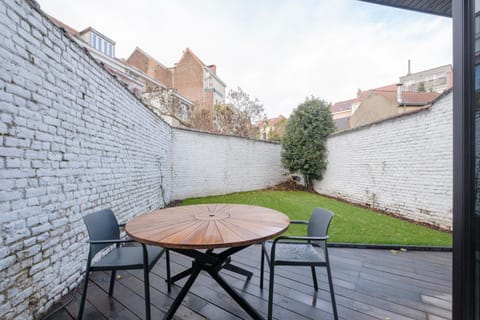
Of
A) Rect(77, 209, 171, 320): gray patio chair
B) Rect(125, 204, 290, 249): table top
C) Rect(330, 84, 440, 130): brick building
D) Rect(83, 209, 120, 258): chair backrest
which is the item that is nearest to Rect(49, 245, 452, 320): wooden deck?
Rect(77, 209, 171, 320): gray patio chair

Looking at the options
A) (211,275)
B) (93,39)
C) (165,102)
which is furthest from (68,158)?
(93,39)

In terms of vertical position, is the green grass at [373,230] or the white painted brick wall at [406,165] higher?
the white painted brick wall at [406,165]

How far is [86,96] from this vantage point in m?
2.28

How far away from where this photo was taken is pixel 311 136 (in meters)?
8.38

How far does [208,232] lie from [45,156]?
1.52 metres

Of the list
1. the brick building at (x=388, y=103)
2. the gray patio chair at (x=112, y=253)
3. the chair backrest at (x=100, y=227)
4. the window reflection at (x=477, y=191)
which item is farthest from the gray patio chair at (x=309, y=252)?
the brick building at (x=388, y=103)

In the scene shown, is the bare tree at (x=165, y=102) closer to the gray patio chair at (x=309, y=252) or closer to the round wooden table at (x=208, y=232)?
the round wooden table at (x=208, y=232)

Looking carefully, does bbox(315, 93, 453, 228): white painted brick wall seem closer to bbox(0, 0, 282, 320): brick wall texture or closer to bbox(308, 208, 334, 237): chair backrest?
bbox(308, 208, 334, 237): chair backrest

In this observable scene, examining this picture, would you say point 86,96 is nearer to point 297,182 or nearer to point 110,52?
point 297,182

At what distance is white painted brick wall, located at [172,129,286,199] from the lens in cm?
663

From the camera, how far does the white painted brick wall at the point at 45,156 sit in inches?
54.2

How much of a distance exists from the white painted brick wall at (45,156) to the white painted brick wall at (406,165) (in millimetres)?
5760

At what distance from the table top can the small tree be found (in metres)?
6.73

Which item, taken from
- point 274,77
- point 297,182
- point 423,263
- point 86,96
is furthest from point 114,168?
point 274,77
